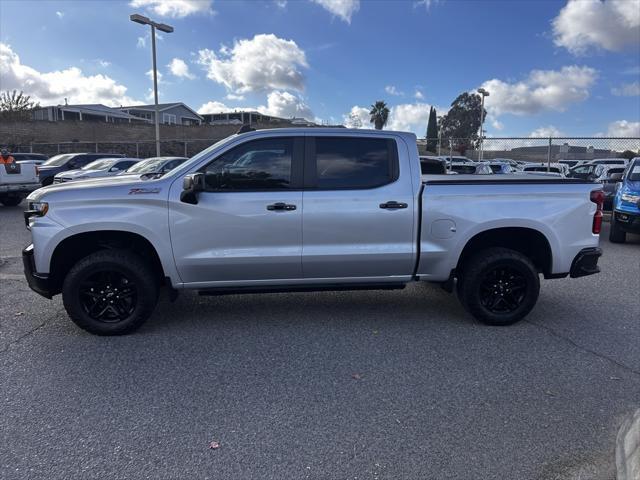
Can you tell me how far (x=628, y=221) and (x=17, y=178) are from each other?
16098 mm

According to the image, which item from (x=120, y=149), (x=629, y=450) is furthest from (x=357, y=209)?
(x=120, y=149)

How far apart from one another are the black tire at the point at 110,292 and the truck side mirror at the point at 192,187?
0.78 m

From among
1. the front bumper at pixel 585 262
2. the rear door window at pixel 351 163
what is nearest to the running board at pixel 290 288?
the rear door window at pixel 351 163

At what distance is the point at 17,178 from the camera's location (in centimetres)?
1479

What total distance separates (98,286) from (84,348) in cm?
58

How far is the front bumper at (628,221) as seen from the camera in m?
9.16

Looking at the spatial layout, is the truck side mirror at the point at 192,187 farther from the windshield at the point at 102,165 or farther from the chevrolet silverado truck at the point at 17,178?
the windshield at the point at 102,165

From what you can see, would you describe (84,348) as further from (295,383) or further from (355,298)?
(355,298)

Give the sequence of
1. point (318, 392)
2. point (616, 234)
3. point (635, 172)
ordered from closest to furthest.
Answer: point (318, 392) < point (635, 172) < point (616, 234)

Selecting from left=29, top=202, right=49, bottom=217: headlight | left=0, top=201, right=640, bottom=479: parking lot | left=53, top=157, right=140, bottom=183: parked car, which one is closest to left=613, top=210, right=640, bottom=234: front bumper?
left=0, top=201, right=640, bottom=479: parking lot

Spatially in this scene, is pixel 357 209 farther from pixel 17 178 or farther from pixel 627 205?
pixel 17 178

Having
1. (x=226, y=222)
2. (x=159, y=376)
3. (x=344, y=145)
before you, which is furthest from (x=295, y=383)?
(x=344, y=145)

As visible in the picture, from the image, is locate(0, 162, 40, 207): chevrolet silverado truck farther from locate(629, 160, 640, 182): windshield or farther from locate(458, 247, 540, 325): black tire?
locate(629, 160, 640, 182): windshield

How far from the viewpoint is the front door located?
4539mm
